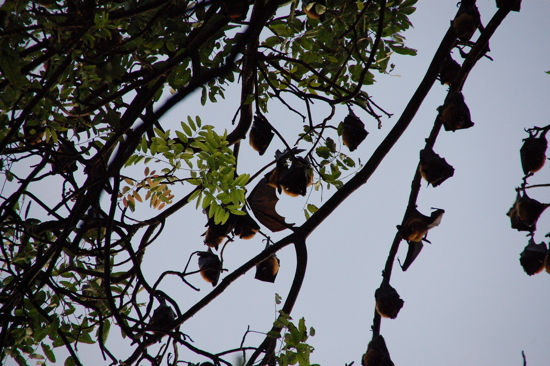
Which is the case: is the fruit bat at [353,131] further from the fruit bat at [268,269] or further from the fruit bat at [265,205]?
the fruit bat at [268,269]

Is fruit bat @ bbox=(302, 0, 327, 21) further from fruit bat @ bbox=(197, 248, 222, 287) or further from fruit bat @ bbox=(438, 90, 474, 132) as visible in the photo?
fruit bat @ bbox=(197, 248, 222, 287)

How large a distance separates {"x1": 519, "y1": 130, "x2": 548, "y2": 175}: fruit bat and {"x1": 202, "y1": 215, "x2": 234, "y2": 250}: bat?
1.49 m

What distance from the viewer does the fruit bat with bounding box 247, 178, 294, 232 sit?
2.55 meters

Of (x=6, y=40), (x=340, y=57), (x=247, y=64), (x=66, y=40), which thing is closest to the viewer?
(x=6, y=40)

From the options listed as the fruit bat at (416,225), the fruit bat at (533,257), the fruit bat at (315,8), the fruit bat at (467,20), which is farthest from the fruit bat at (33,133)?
the fruit bat at (533,257)

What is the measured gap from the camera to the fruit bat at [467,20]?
83.3 inches

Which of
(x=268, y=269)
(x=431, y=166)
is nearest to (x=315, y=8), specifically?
(x=431, y=166)

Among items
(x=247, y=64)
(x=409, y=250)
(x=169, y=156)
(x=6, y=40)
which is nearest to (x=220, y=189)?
(x=169, y=156)

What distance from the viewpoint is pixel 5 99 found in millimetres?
2145

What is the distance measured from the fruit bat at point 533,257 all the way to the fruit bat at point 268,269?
1282 millimetres

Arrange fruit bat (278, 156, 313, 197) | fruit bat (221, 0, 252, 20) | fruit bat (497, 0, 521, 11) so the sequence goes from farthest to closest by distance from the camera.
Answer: fruit bat (278, 156, 313, 197), fruit bat (221, 0, 252, 20), fruit bat (497, 0, 521, 11)

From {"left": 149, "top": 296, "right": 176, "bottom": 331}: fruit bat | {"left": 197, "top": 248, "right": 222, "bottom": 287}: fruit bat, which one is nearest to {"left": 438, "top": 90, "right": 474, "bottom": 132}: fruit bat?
{"left": 197, "top": 248, "right": 222, "bottom": 287}: fruit bat

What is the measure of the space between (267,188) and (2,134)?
1369 millimetres

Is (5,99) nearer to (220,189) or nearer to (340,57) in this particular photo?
(220,189)
